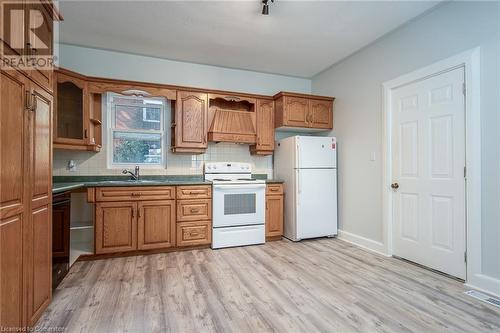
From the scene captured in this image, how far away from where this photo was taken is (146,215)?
3.27 metres

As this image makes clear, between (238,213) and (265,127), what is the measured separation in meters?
1.46

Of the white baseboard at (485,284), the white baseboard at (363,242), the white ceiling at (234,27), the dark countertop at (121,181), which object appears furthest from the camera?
the white baseboard at (363,242)

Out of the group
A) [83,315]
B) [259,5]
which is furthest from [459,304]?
[259,5]

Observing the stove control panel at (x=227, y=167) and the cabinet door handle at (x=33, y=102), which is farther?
the stove control panel at (x=227, y=167)

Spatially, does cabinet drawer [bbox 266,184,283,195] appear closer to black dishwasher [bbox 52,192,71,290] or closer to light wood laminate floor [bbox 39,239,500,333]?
light wood laminate floor [bbox 39,239,500,333]

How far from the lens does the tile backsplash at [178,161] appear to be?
349 cm

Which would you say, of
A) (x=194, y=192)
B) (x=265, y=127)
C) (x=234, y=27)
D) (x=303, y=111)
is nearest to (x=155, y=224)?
(x=194, y=192)

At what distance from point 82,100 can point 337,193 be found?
3.90 metres

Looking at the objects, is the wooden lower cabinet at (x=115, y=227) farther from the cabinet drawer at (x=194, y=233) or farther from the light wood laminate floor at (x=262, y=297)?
the cabinet drawer at (x=194, y=233)

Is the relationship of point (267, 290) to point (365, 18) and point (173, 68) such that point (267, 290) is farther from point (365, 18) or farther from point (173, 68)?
point (173, 68)

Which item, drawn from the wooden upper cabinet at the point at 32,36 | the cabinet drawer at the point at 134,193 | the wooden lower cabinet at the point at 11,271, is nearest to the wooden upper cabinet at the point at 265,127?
the cabinet drawer at the point at 134,193

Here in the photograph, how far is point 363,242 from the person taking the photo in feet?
11.8

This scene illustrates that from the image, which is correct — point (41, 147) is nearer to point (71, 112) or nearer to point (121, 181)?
point (71, 112)

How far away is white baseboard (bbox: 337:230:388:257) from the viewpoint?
331cm
